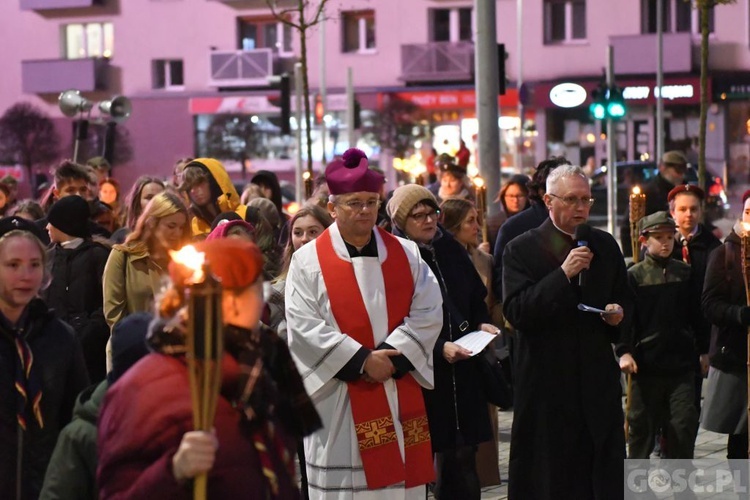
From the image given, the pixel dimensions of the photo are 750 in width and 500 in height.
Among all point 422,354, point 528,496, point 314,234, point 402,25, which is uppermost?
point 402,25

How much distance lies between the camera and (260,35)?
53.8 m

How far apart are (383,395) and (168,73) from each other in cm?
Result: 4864

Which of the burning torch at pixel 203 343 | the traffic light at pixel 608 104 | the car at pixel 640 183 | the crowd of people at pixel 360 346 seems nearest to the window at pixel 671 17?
the car at pixel 640 183

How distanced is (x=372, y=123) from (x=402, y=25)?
4.01 m

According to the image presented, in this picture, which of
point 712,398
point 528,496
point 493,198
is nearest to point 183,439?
point 528,496

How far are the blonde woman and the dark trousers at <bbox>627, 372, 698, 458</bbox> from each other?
3105 mm

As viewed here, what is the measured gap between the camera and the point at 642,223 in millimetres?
9938

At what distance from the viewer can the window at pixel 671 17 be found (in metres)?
48.2

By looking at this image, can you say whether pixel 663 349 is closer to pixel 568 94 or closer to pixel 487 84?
pixel 487 84

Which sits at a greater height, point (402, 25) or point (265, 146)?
point (402, 25)

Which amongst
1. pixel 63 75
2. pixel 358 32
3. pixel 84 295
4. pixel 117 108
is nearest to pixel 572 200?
pixel 84 295

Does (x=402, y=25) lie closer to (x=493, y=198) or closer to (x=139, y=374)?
(x=493, y=198)

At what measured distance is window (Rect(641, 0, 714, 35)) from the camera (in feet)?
158

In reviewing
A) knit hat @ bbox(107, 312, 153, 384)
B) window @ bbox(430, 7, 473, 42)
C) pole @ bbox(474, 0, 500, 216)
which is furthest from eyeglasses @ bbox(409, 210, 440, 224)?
window @ bbox(430, 7, 473, 42)
